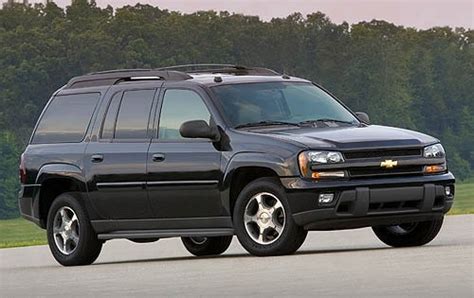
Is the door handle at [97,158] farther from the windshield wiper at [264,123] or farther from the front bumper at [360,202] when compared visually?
the front bumper at [360,202]

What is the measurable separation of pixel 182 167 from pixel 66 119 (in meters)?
2.11

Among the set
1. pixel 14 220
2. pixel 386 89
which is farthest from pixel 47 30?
pixel 14 220

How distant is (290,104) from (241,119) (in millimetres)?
631

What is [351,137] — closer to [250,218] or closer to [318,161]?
[318,161]

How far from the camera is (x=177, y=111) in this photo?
15688mm

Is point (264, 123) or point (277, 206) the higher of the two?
point (264, 123)

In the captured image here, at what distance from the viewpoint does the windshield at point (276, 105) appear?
50.0 ft

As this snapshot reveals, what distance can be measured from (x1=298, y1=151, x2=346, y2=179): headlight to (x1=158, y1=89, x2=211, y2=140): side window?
147 cm

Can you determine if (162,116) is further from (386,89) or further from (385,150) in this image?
(386,89)

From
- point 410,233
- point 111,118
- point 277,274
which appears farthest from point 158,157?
point 277,274

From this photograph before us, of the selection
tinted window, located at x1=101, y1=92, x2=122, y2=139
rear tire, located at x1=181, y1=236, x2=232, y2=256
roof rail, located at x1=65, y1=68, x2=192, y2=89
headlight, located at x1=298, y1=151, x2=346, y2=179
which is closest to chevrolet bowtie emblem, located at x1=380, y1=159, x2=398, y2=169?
headlight, located at x1=298, y1=151, x2=346, y2=179

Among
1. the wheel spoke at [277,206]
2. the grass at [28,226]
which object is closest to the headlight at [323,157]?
the wheel spoke at [277,206]

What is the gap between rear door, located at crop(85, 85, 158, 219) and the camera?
15750 mm

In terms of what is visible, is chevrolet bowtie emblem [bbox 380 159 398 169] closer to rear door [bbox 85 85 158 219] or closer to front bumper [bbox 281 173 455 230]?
front bumper [bbox 281 173 455 230]
